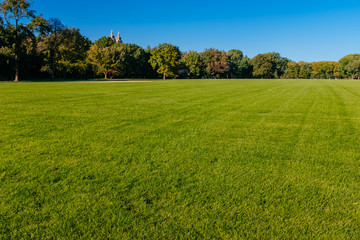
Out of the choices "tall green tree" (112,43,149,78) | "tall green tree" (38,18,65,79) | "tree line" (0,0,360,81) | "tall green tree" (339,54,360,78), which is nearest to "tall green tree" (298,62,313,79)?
"tree line" (0,0,360,81)

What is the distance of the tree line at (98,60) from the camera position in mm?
41469

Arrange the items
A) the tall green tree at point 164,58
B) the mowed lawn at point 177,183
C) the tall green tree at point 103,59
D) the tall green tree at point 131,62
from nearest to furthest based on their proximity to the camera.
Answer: the mowed lawn at point 177,183
the tall green tree at point 103,59
the tall green tree at point 131,62
the tall green tree at point 164,58

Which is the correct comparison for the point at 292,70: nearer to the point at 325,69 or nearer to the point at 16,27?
the point at 325,69

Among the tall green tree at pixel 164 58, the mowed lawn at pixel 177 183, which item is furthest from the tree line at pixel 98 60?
the mowed lawn at pixel 177 183

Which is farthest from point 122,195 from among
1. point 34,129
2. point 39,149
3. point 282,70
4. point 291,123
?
point 282,70

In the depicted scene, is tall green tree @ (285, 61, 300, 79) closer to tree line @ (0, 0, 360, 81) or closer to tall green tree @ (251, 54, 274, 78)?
tree line @ (0, 0, 360, 81)

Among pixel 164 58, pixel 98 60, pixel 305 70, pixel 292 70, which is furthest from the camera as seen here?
pixel 305 70

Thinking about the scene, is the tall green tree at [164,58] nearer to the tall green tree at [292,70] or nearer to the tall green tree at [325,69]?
the tall green tree at [292,70]

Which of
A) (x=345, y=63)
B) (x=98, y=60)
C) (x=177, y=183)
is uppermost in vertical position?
(x=345, y=63)

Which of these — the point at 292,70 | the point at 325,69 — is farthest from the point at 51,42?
the point at 325,69

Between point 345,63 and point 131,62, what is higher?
point 345,63

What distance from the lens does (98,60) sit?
209 feet

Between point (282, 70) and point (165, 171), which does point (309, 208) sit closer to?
point (165, 171)

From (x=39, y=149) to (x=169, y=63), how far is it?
77.5 metres
